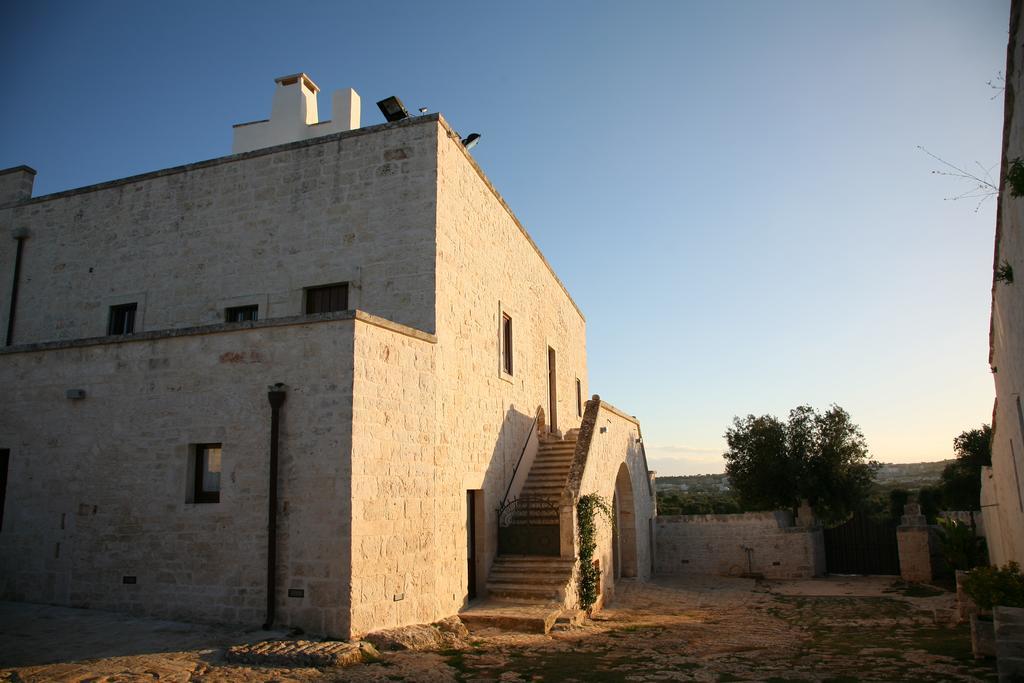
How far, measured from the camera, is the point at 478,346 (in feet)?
42.5

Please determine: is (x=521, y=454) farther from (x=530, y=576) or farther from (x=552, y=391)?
(x=552, y=391)

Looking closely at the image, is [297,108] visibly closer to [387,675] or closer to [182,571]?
[182,571]

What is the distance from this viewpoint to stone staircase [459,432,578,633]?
10.3m

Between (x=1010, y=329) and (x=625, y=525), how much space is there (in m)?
12.3

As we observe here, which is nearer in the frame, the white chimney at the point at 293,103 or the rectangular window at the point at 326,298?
the rectangular window at the point at 326,298

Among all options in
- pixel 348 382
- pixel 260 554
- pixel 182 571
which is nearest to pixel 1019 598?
pixel 348 382

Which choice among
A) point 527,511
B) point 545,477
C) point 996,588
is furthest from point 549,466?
point 996,588

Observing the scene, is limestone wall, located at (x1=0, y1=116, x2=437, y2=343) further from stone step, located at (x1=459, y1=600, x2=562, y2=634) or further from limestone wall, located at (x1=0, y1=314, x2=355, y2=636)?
stone step, located at (x1=459, y1=600, x2=562, y2=634)

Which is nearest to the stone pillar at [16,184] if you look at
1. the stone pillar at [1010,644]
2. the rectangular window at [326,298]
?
the rectangular window at [326,298]

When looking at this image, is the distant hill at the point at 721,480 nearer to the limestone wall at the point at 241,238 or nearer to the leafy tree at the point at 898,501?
the leafy tree at the point at 898,501

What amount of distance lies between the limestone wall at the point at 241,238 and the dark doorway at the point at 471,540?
343cm

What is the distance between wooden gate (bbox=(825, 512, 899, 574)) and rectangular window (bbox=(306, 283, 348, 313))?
53.4 ft

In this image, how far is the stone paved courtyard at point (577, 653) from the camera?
22.7 feet

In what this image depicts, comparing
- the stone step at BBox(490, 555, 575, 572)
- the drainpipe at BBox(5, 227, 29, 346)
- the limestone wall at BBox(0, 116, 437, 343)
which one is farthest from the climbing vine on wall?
the drainpipe at BBox(5, 227, 29, 346)
